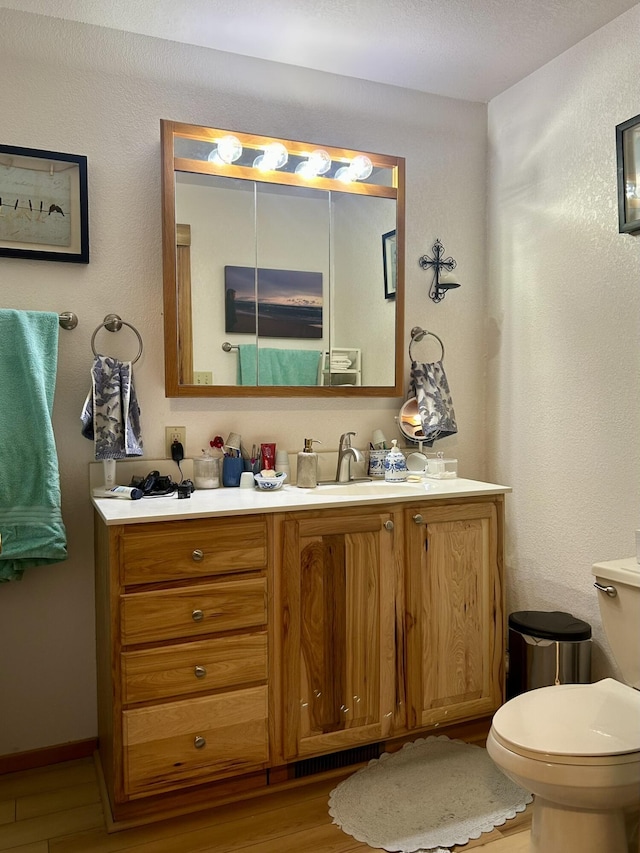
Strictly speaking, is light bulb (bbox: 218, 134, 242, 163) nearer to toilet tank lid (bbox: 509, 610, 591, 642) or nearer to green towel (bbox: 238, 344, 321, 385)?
green towel (bbox: 238, 344, 321, 385)

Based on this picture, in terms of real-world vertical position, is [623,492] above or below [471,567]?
above

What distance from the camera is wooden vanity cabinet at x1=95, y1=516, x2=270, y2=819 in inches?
69.4

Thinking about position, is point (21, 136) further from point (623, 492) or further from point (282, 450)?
point (623, 492)

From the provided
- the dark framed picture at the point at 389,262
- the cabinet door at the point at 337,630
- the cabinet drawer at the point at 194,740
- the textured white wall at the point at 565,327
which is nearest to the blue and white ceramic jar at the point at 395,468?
the cabinet door at the point at 337,630

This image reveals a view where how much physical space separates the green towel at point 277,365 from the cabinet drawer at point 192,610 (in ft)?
2.57

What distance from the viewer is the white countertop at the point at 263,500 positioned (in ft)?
5.94

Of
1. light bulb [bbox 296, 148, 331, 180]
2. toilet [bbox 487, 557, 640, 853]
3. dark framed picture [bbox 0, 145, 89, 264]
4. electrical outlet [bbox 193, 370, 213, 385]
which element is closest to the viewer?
toilet [bbox 487, 557, 640, 853]

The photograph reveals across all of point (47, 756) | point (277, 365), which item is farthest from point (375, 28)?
point (47, 756)

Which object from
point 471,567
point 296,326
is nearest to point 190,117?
point 296,326

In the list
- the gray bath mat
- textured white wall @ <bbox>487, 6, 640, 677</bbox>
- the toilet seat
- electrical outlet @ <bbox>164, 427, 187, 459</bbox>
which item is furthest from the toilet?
electrical outlet @ <bbox>164, 427, 187, 459</bbox>

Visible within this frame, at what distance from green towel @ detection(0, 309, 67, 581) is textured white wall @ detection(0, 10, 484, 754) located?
191 mm

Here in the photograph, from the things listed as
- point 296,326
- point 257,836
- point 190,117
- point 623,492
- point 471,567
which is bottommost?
point 257,836

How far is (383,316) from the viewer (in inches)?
102

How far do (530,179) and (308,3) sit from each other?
3.56 ft
